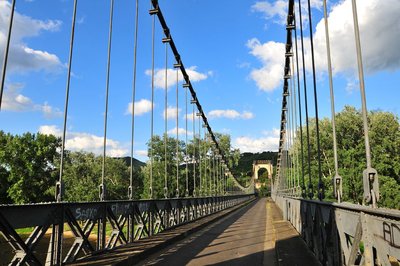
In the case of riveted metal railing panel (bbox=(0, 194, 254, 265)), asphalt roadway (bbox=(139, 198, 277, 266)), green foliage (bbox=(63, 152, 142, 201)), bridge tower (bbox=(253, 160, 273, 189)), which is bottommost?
asphalt roadway (bbox=(139, 198, 277, 266))

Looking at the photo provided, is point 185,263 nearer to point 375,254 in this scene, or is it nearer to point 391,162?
point 375,254

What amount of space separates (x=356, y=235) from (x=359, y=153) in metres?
39.6

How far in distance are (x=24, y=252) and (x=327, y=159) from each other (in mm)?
42997

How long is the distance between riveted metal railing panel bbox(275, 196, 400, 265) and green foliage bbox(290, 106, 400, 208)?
31455 mm

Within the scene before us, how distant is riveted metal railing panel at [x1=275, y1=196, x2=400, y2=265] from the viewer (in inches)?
121

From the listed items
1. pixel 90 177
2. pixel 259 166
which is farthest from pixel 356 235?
pixel 259 166

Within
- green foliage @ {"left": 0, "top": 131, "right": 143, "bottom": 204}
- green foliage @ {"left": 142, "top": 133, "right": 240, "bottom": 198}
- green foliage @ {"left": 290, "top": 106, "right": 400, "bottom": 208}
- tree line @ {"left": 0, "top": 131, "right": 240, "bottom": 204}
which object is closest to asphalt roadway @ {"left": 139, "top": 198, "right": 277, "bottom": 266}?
green foliage @ {"left": 290, "top": 106, "right": 400, "bottom": 208}

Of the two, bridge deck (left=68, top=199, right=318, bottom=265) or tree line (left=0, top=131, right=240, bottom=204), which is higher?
tree line (left=0, top=131, right=240, bottom=204)

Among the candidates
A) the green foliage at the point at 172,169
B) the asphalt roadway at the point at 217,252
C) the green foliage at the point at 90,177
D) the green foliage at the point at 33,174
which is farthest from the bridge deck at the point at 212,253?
the green foliage at the point at 172,169

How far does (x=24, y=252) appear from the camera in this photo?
5270 mm

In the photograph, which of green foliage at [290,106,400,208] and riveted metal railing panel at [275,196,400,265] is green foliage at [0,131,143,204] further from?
riveted metal railing panel at [275,196,400,265]

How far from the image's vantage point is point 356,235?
3873 millimetres

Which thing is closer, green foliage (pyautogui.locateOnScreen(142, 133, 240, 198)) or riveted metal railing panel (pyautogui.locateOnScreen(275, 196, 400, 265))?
riveted metal railing panel (pyautogui.locateOnScreen(275, 196, 400, 265))

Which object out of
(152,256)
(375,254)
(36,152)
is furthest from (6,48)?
(36,152)
